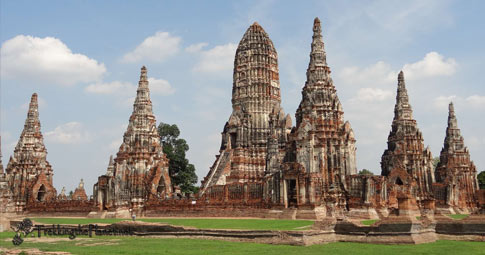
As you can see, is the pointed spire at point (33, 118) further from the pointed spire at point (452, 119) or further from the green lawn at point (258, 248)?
the pointed spire at point (452, 119)

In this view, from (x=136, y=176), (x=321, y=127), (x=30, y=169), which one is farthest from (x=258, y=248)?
(x=30, y=169)

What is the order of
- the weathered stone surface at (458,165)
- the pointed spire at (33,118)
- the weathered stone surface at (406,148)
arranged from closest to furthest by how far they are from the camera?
1. the weathered stone surface at (406,148)
2. the weathered stone surface at (458,165)
3. the pointed spire at (33,118)

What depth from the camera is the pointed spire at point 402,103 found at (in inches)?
2154

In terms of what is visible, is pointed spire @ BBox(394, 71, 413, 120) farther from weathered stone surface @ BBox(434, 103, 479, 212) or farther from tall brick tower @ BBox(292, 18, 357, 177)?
tall brick tower @ BBox(292, 18, 357, 177)

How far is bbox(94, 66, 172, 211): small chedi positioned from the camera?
1719 inches

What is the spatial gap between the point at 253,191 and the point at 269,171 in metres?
1.99

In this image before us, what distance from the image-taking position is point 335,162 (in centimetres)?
3831

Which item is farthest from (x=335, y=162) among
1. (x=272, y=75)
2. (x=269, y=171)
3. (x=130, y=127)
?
(x=130, y=127)

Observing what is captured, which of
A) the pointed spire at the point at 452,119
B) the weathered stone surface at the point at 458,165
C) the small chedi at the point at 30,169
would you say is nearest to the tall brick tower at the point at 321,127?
the weathered stone surface at the point at 458,165

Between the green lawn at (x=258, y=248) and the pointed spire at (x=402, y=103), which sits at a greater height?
the pointed spire at (x=402, y=103)

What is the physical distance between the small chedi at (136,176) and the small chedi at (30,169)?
1218cm

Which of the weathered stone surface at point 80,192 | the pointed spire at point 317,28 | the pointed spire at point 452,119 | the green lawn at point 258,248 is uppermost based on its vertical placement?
the pointed spire at point 317,28

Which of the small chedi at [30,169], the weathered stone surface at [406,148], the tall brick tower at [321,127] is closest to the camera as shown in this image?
the tall brick tower at [321,127]

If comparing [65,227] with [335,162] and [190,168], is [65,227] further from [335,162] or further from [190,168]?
[190,168]
